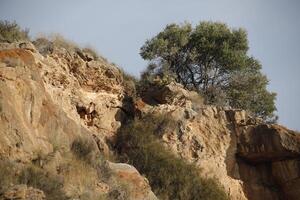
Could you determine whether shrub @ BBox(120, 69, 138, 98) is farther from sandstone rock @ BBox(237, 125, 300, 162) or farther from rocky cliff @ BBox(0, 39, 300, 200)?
sandstone rock @ BBox(237, 125, 300, 162)

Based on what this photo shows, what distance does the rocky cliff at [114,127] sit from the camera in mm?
12180

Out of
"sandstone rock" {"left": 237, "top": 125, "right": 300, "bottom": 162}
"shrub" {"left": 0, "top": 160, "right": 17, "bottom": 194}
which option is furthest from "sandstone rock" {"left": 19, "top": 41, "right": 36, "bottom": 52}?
"sandstone rock" {"left": 237, "top": 125, "right": 300, "bottom": 162}

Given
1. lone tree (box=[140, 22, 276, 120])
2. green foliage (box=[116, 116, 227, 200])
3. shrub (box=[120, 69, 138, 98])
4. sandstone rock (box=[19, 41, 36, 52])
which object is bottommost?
green foliage (box=[116, 116, 227, 200])

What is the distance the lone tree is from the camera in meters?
24.6

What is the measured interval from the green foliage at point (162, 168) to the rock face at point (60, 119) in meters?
0.93

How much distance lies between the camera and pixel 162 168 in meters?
16.0

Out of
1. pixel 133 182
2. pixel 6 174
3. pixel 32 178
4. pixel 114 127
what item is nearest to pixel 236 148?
pixel 114 127

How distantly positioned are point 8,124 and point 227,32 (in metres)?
17.6

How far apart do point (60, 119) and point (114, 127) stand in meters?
4.54

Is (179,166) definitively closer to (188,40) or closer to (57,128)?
(57,128)

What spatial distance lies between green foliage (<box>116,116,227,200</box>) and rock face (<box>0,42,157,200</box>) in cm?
93

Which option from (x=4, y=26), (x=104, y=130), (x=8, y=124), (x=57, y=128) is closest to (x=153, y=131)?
(x=104, y=130)

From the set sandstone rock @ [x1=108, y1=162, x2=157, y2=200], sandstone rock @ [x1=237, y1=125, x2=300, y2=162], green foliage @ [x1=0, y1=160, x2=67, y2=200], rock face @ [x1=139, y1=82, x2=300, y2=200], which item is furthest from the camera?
sandstone rock @ [x1=237, y1=125, x2=300, y2=162]

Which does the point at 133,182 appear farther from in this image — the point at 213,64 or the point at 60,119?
the point at 213,64
